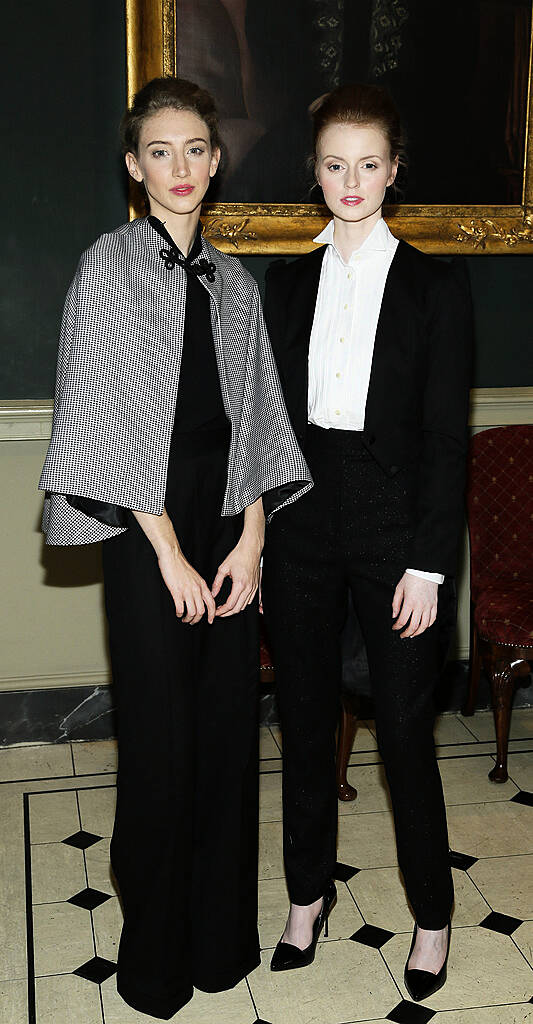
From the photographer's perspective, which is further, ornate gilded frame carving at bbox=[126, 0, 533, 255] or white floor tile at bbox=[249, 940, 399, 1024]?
ornate gilded frame carving at bbox=[126, 0, 533, 255]

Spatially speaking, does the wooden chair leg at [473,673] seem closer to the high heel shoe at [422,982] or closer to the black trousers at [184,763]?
the high heel shoe at [422,982]

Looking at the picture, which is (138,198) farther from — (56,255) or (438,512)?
(438,512)

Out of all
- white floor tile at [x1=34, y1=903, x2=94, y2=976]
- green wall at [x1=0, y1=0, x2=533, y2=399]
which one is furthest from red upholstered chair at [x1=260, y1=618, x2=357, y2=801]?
green wall at [x1=0, y1=0, x2=533, y2=399]

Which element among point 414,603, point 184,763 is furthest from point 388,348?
point 184,763

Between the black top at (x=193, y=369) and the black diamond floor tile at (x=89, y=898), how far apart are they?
47.9 inches

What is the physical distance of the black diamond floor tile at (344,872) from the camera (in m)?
3.01

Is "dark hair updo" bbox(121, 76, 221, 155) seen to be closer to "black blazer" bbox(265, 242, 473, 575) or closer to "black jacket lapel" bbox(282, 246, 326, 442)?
"black jacket lapel" bbox(282, 246, 326, 442)

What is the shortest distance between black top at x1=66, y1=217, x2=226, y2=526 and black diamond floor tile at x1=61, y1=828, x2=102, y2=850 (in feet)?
4.50

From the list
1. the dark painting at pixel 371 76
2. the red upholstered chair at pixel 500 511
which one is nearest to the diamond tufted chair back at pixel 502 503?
the red upholstered chair at pixel 500 511

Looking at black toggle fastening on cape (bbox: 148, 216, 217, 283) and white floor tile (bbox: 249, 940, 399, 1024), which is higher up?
black toggle fastening on cape (bbox: 148, 216, 217, 283)

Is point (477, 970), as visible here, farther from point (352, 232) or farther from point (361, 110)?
point (361, 110)

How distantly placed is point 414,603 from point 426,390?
0.43 meters

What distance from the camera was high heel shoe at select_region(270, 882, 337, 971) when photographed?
261 cm

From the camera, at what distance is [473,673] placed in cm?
397
